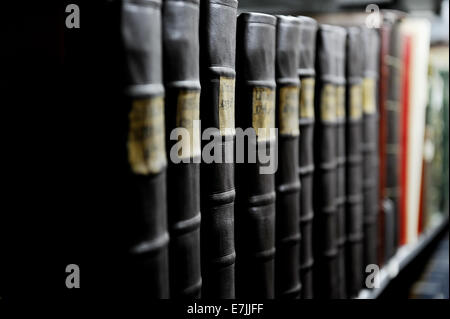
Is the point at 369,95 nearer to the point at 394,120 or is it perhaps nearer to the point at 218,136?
the point at 394,120

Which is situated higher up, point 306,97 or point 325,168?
point 306,97

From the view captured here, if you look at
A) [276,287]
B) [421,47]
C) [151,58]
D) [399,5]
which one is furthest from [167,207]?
[399,5]

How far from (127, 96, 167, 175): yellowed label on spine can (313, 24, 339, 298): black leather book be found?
571 millimetres

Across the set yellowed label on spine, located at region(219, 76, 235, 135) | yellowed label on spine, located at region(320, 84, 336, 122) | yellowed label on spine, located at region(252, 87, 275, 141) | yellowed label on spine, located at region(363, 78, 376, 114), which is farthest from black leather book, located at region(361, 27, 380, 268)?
yellowed label on spine, located at region(219, 76, 235, 135)

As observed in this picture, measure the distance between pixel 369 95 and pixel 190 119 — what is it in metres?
0.77

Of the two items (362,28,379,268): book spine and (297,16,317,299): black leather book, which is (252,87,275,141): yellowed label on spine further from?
(362,28,379,268): book spine

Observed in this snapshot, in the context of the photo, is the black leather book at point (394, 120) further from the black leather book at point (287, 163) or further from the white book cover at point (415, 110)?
the black leather book at point (287, 163)

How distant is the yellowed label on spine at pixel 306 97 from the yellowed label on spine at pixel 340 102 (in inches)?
5.3

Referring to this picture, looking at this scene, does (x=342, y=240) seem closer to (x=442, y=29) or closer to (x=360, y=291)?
(x=360, y=291)

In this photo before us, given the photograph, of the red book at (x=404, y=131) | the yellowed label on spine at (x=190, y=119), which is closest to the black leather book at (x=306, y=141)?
the yellowed label on spine at (x=190, y=119)

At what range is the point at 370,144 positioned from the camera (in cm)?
147

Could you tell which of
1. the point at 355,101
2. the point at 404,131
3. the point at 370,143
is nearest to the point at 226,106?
the point at 355,101

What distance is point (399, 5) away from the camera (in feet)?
7.34

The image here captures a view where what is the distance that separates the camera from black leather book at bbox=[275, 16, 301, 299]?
1009mm
